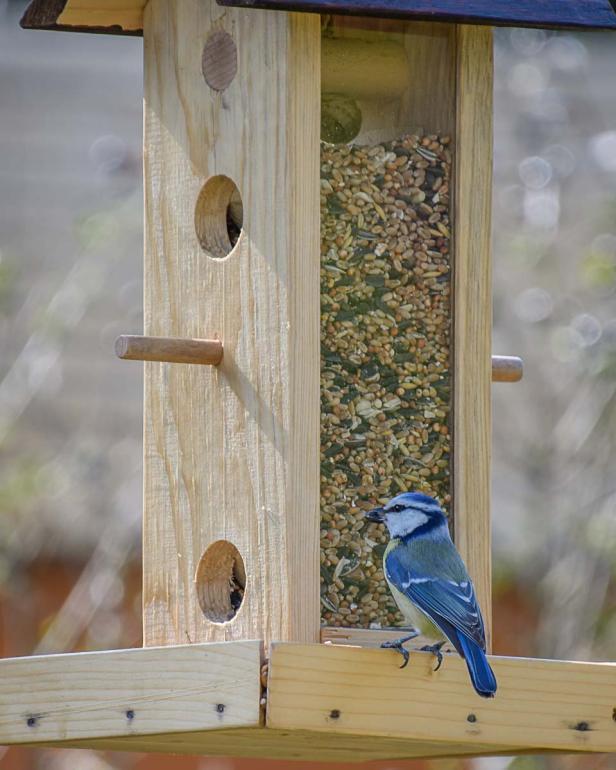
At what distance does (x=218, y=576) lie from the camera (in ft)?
15.0

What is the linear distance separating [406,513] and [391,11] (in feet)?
3.95

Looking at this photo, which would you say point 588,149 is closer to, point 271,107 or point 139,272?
point 139,272

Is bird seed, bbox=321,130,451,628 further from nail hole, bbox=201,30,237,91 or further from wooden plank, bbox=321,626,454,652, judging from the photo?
nail hole, bbox=201,30,237,91

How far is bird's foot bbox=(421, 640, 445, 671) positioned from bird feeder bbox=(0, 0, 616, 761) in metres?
0.03

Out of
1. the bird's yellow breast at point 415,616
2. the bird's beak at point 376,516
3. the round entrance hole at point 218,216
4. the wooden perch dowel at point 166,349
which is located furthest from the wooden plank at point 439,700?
the round entrance hole at point 218,216

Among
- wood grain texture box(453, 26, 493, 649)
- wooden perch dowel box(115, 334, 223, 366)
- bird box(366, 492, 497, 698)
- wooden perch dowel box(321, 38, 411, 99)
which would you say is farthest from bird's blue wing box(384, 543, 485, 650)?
wooden perch dowel box(321, 38, 411, 99)

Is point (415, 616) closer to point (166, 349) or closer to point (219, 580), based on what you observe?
point (219, 580)

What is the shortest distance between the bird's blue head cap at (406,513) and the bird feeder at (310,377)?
16 cm

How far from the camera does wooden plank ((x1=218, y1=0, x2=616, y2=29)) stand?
433cm

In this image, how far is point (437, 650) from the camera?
4266mm

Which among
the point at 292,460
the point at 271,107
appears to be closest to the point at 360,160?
the point at 271,107

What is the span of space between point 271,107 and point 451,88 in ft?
1.99

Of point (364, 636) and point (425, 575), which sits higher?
point (425, 575)

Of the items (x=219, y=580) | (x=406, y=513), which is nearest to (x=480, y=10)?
(x=406, y=513)
